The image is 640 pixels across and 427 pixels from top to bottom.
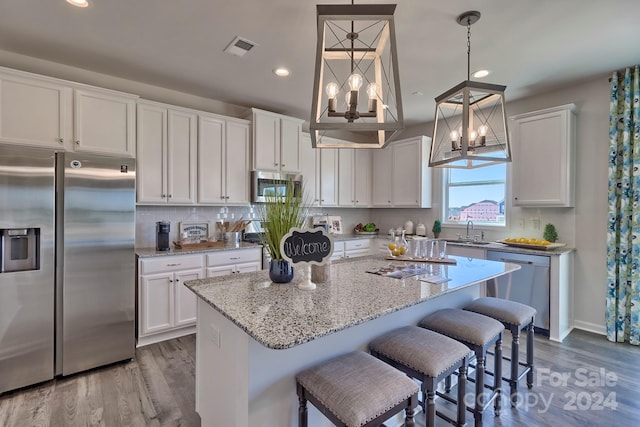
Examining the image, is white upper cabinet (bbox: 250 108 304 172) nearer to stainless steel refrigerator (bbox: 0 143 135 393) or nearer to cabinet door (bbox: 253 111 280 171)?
cabinet door (bbox: 253 111 280 171)

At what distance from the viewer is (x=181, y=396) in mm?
2201

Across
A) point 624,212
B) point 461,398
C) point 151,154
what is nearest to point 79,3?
point 151,154

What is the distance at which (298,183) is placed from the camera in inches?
167

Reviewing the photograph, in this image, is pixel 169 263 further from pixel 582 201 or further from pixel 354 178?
pixel 582 201

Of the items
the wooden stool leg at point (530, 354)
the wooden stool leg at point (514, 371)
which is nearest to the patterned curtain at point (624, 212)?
the wooden stool leg at point (530, 354)

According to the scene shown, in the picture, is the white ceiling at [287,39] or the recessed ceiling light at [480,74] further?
the recessed ceiling light at [480,74]

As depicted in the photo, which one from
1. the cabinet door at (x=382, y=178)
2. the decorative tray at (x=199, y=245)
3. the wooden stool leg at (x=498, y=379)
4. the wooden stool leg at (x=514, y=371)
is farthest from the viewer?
the cabinet door at (x=382, y=178)

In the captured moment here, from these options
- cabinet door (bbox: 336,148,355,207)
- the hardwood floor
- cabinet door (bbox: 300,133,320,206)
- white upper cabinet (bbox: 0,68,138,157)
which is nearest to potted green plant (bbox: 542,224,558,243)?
the hardwood floor

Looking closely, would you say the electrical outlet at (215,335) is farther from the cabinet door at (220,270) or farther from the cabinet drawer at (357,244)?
the cabinet drawer at (357,244)

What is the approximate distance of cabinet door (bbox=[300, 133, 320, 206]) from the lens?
4398 mm

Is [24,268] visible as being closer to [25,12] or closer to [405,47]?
[25,12]

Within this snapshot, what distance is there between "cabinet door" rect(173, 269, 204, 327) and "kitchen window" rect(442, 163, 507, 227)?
144 inches

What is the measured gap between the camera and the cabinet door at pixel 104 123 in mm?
2672

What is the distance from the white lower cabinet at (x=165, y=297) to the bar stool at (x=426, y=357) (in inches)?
89.0
